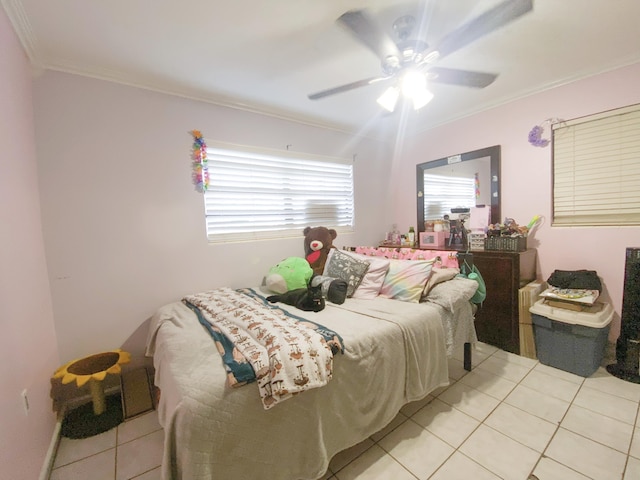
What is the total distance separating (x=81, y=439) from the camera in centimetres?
159

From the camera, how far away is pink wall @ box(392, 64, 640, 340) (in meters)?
2.09

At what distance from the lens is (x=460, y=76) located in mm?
1673

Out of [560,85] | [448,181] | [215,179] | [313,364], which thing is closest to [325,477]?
[313,364]

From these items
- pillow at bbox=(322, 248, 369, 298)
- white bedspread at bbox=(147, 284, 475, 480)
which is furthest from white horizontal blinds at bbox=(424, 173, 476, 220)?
white bedspread at bbox=(147, 284, 475, 480)

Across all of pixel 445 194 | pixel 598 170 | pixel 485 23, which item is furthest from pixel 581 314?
pixel 485 23

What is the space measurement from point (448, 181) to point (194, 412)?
3267 mm

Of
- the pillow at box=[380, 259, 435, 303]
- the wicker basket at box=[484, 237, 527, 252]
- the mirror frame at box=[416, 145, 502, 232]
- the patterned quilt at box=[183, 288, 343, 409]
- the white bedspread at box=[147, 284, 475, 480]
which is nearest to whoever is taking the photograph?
the white bedspread at box=[147, 284, 475, 480]

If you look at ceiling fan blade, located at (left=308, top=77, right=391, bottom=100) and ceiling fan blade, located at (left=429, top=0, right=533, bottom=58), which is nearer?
ceiling fan blade, located at (left=429, top=0, right=533, bottom=58)

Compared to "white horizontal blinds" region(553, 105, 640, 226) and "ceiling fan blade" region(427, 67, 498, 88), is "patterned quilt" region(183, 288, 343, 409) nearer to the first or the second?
"ceiling fan blade" region(427, 67, 498, 88)

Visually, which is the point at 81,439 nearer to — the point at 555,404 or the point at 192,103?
the point at 192,103

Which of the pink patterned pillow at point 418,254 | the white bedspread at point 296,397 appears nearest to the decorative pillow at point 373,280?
the white bedspread at point 296,397

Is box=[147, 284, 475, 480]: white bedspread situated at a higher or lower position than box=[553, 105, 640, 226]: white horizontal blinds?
Answer: lower

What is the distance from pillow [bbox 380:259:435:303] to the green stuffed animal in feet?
2.28

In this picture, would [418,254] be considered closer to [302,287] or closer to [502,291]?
[502,291]
